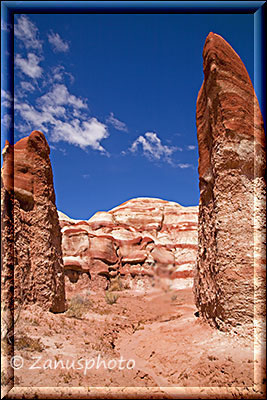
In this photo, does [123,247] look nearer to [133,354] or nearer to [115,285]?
[115,285]

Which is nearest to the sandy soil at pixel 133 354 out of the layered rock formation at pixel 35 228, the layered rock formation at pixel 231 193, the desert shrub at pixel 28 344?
the desert shrub at pixel 28 344

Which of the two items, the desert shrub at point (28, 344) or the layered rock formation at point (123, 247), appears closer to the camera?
the desert shrub at point (28, 344)

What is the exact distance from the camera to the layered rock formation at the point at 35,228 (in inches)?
309

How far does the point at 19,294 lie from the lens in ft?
24.2

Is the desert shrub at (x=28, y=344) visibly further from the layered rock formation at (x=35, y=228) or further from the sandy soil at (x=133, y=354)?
the layered rock formation at (x=35, y=228)

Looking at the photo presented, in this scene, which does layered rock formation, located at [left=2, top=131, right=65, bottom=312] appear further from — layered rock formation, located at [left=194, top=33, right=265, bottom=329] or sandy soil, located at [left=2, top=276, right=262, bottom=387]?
layered rock formation, located at [left=194, top=33, right=265, bottom=329]

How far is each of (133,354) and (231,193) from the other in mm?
4532

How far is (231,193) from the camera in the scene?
22.5 ft

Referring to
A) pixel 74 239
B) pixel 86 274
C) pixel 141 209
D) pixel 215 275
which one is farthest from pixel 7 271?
pixel 141 209

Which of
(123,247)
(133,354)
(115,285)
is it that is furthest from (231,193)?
(123,247)

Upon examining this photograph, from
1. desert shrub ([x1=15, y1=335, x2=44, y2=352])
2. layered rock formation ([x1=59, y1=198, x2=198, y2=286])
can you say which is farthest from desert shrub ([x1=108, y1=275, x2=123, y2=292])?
desert shrub ([x1=15, y1=335, x2=44, y2=352])

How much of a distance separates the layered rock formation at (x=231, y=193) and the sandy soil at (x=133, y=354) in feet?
2.50

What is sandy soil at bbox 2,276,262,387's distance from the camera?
4.84 metres

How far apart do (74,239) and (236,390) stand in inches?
777
